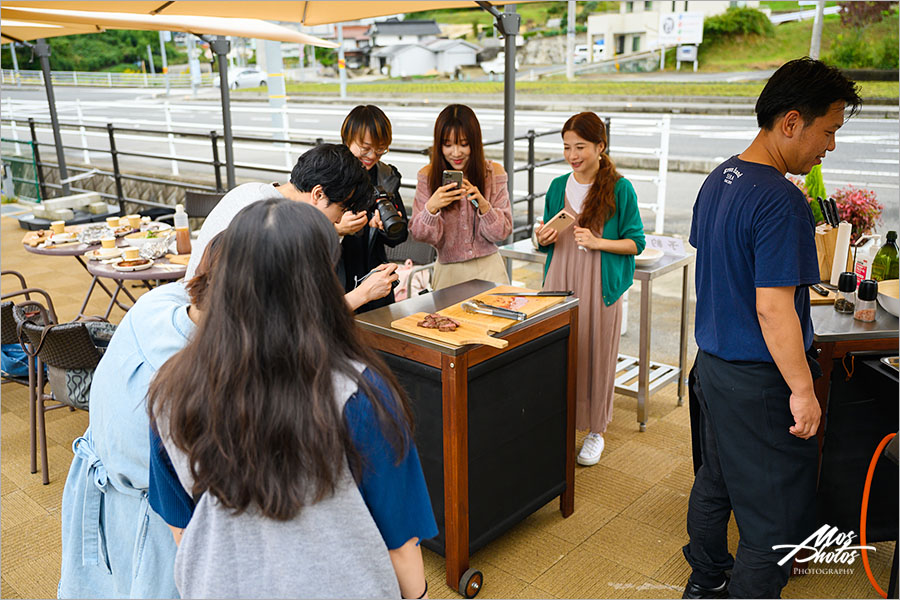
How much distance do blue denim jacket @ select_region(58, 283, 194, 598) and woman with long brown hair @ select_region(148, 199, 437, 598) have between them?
0.70 ft

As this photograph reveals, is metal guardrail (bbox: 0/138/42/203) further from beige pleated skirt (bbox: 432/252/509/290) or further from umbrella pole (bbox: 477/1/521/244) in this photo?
beige pleated skirt (bbox: 432/252/509/290)

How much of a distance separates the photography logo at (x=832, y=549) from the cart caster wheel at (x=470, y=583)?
1.04 metres

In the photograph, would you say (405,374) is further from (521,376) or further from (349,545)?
(349,545)

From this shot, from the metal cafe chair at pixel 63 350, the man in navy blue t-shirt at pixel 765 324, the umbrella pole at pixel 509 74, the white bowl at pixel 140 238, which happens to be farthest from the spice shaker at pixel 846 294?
the white bowl at pixel 140 238

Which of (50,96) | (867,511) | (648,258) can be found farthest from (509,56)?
(50,96)

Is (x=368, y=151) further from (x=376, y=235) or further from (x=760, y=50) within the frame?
(x=760, y=50)

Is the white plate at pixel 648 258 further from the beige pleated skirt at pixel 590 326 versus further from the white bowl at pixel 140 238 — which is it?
the white bowl at pixel 140 238

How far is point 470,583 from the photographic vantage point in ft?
7.78

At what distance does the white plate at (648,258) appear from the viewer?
3.37 meters

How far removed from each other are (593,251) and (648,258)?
0.41 m

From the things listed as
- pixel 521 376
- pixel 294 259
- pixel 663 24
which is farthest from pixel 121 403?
pixel 663 24

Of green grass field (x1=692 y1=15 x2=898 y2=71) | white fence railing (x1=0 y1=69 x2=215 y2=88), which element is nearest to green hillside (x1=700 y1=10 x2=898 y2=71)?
green grass field (x1=692 y1=15 x2=898 y2=71)

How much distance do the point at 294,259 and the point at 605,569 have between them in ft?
6.42

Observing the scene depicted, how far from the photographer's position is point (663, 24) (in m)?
21.1
